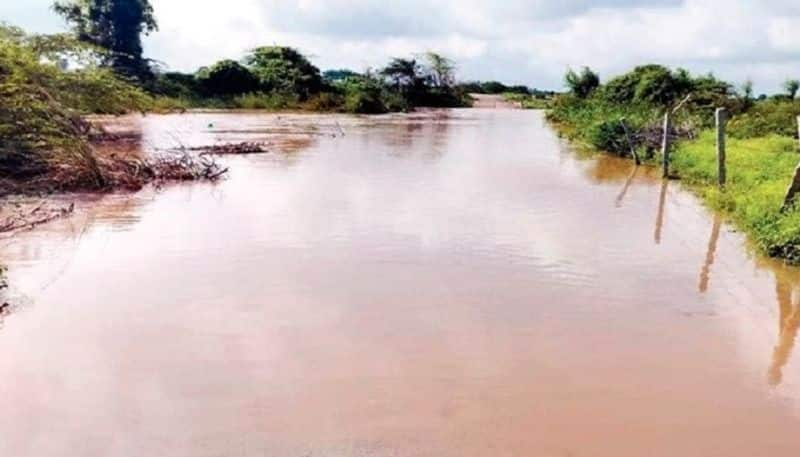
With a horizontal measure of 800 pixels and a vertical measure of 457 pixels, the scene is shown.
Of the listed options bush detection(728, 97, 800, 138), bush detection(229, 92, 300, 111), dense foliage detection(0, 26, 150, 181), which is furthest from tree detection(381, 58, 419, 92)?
dense foliage detection(0, 26, 150, 181)

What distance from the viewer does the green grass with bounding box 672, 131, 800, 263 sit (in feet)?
30.3

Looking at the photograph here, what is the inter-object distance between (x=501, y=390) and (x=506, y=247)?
14.7 ft

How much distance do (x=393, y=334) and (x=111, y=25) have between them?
131 ft

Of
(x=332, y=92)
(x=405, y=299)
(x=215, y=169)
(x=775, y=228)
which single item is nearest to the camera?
(x=405, y=299)

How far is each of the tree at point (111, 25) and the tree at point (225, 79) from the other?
4656 millimetres

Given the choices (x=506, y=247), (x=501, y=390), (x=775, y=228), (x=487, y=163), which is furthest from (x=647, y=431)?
(x=487, y=163)

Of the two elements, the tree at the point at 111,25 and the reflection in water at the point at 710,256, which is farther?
→ the tree at the point at 111,25

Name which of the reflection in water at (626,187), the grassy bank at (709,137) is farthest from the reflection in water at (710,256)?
the reflection in water at (626,187)

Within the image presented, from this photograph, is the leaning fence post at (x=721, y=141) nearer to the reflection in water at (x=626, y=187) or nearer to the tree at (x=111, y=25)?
the reflection in water at (x=626, y=187)

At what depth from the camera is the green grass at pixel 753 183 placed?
30.3ft

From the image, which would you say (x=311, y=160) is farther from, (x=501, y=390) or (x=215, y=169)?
(x=501, y=390)

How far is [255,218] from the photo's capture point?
1140cm

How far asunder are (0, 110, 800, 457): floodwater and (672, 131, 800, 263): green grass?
366mm

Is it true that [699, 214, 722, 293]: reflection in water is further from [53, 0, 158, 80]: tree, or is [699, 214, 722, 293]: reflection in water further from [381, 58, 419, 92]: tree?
[381, 58, 419, 92]: tree
